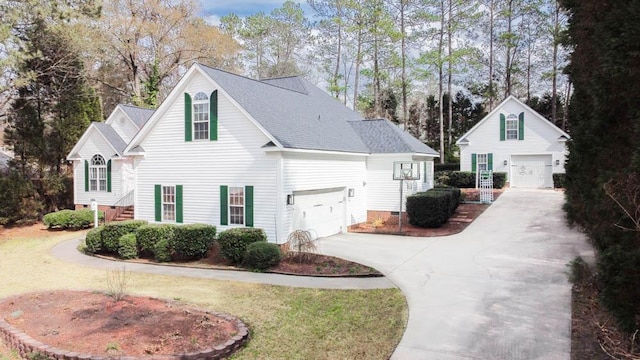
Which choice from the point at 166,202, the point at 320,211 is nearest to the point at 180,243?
the point at 166,202

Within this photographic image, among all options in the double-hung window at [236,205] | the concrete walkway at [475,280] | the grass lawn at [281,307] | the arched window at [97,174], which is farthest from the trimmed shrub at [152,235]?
the arched window at [97,174]

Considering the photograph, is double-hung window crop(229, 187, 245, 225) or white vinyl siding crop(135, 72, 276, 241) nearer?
white vinyl siding crop(135, 72, 276, 241)

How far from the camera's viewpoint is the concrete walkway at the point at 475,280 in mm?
6914

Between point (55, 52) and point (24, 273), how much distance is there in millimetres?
15992

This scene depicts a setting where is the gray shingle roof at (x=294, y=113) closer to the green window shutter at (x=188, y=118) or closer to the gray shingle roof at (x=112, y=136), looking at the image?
the green window shutter at (x=188, y=118)

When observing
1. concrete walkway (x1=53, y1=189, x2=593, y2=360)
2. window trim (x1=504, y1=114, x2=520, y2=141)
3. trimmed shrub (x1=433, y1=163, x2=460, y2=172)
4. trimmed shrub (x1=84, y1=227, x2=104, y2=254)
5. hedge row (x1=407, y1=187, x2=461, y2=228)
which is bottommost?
concrete walkway (x1=53, y1=189, x2=593, y2=360)

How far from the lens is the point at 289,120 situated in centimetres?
1697

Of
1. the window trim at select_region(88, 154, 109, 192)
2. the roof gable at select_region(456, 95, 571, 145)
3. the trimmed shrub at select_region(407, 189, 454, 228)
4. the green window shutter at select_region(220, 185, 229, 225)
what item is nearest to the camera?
Answer: the green window shutter at select_region(220, 185, 229, 225)

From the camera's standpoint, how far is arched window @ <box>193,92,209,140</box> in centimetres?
1589

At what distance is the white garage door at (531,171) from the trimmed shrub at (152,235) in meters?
23.5

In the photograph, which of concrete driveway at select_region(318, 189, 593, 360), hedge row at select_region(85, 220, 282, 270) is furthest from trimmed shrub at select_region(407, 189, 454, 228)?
hedge row at select_region(85, 220, 282, 270)

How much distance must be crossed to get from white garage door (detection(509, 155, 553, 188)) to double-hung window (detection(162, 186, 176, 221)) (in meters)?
22.6

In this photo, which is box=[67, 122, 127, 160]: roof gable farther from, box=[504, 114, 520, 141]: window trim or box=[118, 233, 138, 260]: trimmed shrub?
box=[504, 114, 520, 141]: window trim

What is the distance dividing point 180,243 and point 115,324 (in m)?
6.52
